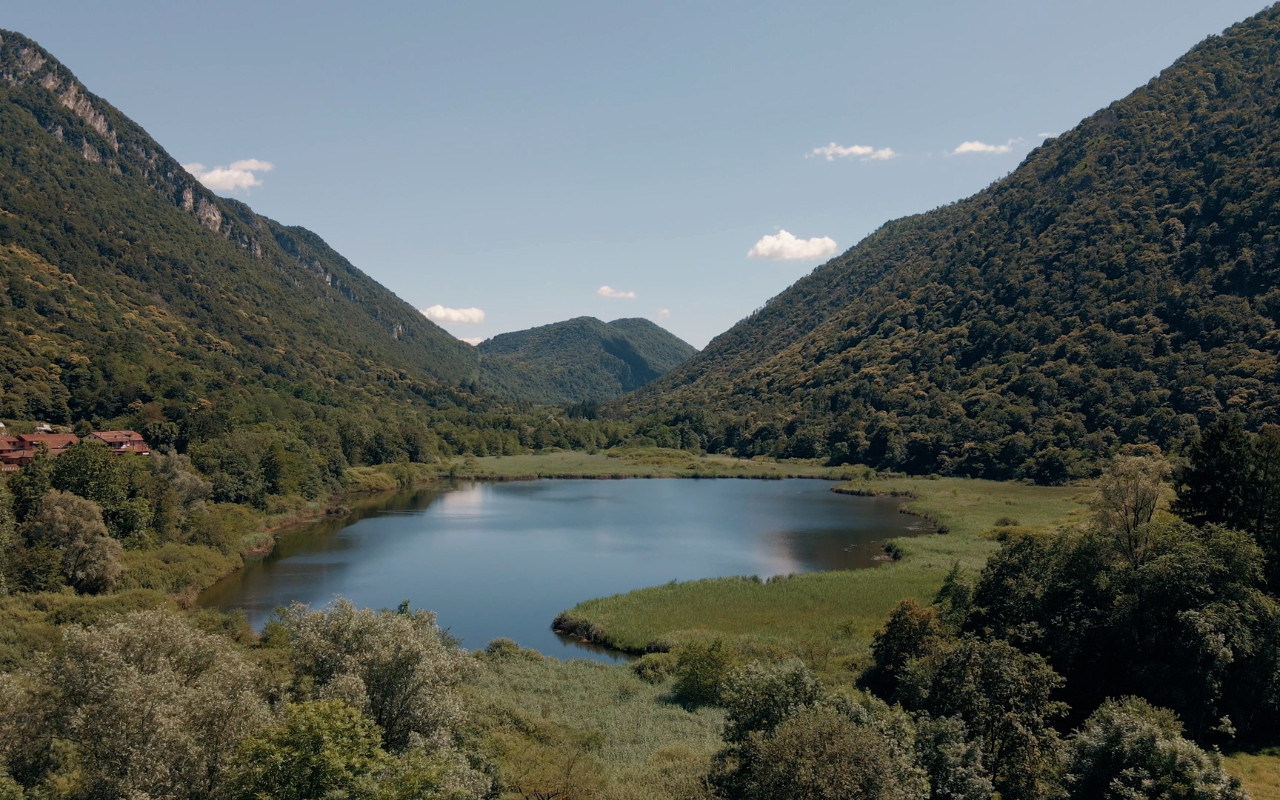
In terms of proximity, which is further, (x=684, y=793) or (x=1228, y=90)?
(x=1228, y=90)

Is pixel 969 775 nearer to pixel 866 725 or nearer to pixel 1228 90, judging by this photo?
pixel 866 725

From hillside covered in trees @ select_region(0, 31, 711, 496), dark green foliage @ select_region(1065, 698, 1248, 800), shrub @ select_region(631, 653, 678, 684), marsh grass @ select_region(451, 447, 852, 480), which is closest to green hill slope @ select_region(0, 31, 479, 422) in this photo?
hillside covered in trees @ select_region(0, 31, 711, 496)

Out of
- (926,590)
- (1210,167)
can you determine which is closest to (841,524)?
(926,590)

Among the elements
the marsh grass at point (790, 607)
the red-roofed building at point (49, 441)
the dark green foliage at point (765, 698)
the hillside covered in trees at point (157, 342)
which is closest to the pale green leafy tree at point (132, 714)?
the dark green foliage at point (765, 698)

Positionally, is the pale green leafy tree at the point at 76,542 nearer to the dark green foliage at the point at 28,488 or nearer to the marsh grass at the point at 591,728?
the dark green foliage at the point at 28,488

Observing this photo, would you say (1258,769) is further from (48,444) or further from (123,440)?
(123,440)

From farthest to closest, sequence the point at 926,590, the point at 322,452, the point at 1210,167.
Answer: the point at 1210,167 → the point at 322,452 → the point at 926,590

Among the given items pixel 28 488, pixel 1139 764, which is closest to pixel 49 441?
pixel 28 488
